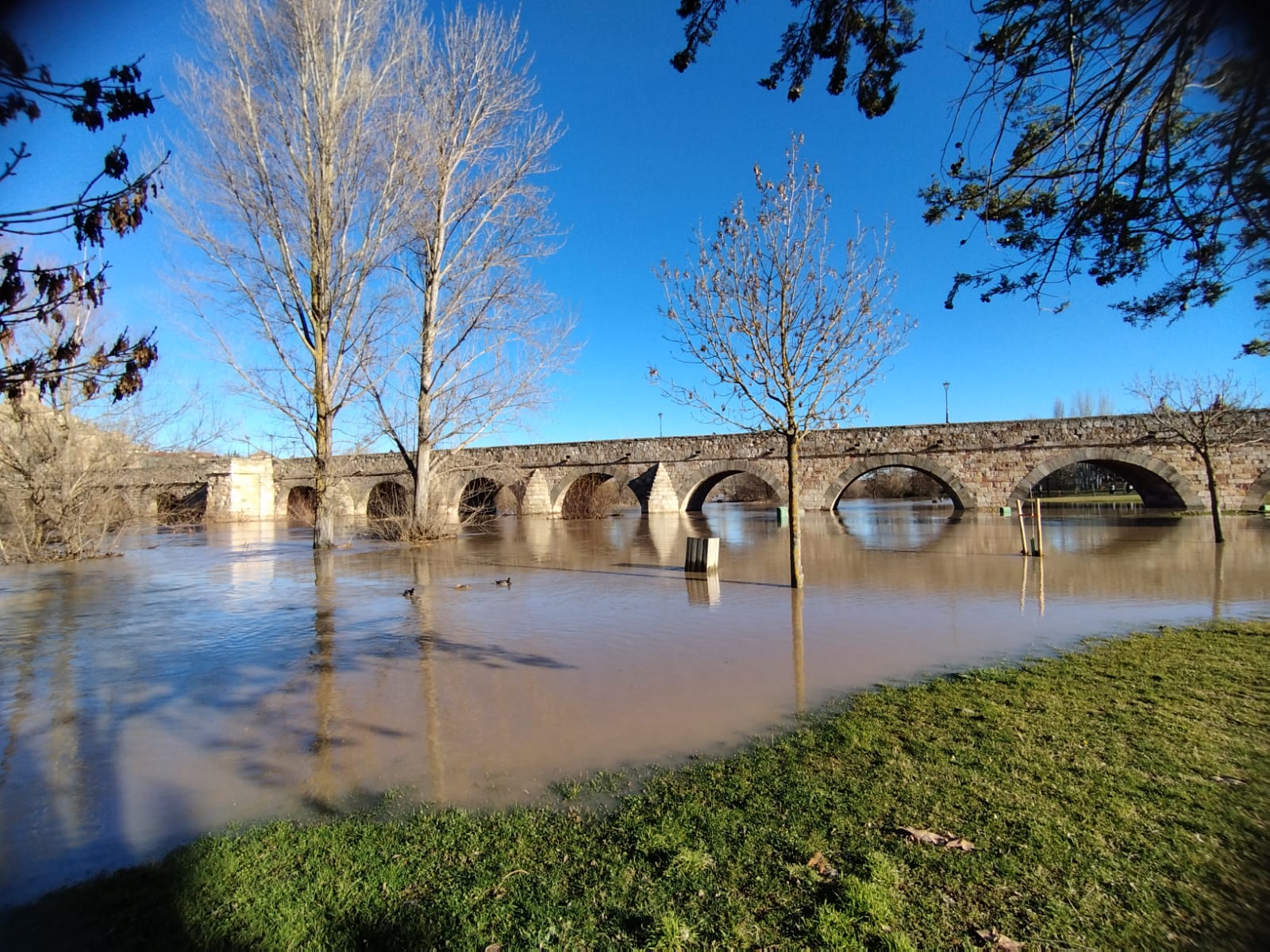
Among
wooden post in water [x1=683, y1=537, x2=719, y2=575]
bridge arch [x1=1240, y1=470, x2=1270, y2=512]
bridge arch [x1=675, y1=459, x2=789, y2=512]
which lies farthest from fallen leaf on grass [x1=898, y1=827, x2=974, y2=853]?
bridge arch [x1=1240, y1=470, x2=1270, y2=512]

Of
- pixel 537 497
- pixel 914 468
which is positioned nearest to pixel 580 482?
pixel 537 497

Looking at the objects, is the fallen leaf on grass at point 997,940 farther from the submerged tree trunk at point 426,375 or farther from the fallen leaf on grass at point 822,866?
the submerged tree trunk at point 426,375

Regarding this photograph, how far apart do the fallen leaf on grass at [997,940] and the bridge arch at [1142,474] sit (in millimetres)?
28851

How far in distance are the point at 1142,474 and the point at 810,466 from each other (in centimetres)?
1326

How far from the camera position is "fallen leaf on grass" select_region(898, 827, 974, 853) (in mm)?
2619

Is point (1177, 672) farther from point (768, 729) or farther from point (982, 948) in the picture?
point (982, 948)

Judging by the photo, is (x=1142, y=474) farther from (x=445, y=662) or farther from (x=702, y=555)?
(x=445, y=662)

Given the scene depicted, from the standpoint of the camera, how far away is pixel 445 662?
20.4 feet

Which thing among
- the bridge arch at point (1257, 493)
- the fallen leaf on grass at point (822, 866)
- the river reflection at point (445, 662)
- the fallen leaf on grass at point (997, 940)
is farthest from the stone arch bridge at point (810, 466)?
the fallen leaf on grass at point (997, 940)

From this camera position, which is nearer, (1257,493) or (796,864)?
(796,864)

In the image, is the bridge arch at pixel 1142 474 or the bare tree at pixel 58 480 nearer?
the bare tree at pixel 58 480

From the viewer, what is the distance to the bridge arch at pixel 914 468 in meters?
27.8

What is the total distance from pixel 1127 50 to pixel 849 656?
15.5 feet

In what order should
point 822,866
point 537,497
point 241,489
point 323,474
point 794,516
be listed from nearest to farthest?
point 822,866 → point 794,516 → point 323,474 → point 537,497 → point 241,489
